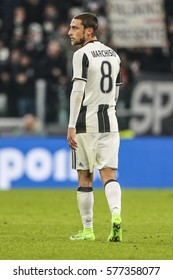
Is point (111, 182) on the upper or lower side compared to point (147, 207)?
upper

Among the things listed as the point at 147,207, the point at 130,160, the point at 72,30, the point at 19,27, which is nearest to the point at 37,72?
the point at 19,27

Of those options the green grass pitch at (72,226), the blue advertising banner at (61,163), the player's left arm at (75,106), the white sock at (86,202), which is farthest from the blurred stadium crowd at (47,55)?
the player's left arm at (75,106)

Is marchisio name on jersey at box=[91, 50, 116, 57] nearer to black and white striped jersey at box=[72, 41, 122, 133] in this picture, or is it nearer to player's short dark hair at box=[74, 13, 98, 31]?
black and white striped jersey at box=[72, 41, 122, 133]

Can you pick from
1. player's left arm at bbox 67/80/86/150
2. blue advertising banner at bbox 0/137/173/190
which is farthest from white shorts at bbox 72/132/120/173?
blue advertising banner at bbox 0/137/173/190

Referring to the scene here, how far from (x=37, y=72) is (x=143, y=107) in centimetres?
235

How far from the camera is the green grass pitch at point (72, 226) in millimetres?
9945

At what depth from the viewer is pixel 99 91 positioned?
10930 millimetres

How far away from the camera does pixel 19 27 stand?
22.2m

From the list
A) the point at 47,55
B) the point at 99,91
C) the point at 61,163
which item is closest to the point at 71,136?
the point at 99,91

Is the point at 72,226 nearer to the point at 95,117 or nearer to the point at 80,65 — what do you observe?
the point at 95,117

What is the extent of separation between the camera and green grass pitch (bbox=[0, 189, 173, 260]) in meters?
9.95

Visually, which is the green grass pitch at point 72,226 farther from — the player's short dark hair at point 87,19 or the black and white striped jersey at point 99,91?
the player's short dark hair at point 87,19
